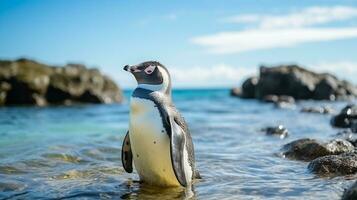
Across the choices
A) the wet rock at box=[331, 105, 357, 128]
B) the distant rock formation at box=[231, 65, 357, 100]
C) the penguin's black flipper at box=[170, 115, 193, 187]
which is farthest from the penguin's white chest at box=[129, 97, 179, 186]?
the distant rock formation at box=[231, 65, 357, 100]

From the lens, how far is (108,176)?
8430 mm

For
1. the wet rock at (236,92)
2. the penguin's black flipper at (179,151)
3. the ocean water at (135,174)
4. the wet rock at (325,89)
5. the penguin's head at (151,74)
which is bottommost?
the wet rock at (236,92)

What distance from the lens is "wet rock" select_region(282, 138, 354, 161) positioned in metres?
10.1

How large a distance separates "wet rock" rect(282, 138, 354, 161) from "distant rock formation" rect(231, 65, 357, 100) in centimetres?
4571

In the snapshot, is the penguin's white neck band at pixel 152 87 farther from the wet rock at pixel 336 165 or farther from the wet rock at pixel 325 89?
the wet rock at pixel 325 89

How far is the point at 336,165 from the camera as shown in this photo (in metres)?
8.08

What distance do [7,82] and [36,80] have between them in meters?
2.14

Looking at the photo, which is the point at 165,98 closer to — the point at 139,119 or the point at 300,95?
the point at 139,119

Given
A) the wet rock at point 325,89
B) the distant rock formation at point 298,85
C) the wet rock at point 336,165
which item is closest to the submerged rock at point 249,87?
the distant rock formation at point 298,85

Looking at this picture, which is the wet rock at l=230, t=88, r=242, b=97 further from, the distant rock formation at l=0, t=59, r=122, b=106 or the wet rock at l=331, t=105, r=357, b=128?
the wet rock at l=331, t=105, r=357, b=128

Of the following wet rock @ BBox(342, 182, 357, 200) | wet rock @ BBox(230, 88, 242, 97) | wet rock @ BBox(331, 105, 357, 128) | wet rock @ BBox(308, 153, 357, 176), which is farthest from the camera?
wet rock @ BBox(230, 88, 242, 97)

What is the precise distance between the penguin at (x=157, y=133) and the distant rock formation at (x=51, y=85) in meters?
32.9

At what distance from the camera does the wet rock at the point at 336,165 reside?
26.1ft

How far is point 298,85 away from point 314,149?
156 ft
